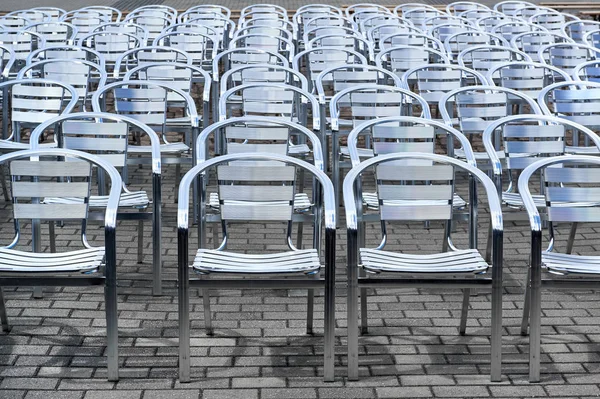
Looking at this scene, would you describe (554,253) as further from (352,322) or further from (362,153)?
(362,153)

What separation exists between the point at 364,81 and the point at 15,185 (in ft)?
12.5

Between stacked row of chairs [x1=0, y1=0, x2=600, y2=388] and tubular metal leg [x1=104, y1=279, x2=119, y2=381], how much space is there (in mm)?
10

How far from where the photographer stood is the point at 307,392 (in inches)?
168

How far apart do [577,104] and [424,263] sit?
2.93 metres

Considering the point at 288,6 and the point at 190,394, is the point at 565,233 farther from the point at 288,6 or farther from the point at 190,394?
the point at 288,6

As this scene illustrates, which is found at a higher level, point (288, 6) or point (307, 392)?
point (288, 6)

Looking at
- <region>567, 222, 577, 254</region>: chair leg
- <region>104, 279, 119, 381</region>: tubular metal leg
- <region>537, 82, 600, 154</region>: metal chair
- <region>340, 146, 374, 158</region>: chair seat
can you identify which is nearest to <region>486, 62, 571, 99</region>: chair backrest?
<region>537, 82, 600, 154</region>: metal chair

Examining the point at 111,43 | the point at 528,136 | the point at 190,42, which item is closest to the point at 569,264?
the point at 528,136

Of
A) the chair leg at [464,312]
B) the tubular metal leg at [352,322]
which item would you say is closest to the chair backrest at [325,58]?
the chair leg at [464,312]

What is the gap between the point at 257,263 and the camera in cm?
446

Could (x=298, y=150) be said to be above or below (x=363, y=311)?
above

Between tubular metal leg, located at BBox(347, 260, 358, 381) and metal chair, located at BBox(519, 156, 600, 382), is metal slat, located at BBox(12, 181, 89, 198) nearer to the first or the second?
tubular metal leg, located at BBox(347, 260, 358, 381)

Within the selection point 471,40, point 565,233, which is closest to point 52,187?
point 565,233

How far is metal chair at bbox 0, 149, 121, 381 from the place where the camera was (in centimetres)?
426
